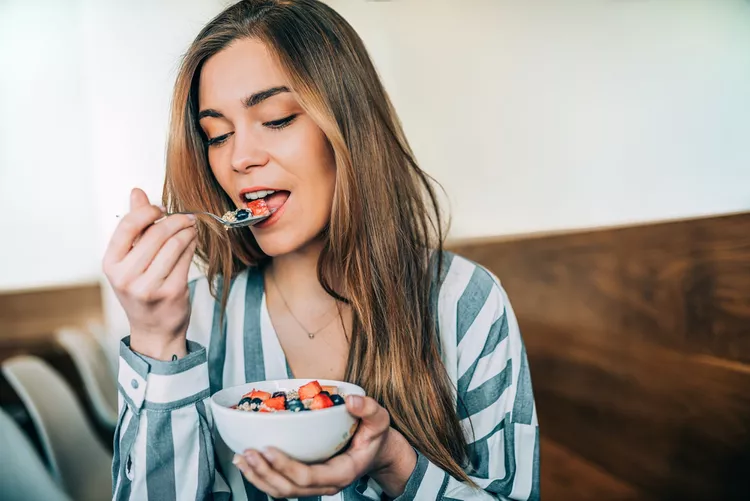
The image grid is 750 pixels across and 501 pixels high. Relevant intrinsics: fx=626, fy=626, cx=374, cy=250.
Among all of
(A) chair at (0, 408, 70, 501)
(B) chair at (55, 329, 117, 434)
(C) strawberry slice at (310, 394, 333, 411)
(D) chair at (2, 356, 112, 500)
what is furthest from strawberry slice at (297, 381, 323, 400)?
(B) chair at (55, 329, 117, 434)

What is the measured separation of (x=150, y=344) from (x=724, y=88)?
1230 millimetres

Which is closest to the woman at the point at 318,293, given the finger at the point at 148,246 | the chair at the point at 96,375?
the finger at the point at 148,246

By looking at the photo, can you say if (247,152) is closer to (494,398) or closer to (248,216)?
(248,216)

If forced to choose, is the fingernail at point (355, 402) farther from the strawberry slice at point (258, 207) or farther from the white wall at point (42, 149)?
the white wall at point (42, 149)

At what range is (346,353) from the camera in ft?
3.68

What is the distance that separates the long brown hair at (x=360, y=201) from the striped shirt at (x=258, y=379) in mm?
41

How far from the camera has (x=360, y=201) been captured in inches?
42.4

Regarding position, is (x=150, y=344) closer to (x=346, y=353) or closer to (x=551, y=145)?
(x=346, y=353)

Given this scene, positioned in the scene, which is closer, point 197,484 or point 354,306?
point 197,484

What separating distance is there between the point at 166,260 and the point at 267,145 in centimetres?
Answer: 30

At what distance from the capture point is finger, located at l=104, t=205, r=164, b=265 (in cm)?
78

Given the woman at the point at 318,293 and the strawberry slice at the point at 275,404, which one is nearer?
the strawberry slice at the point at 275,404

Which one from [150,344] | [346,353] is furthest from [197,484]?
[346,353]

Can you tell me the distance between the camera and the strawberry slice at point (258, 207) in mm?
1016
